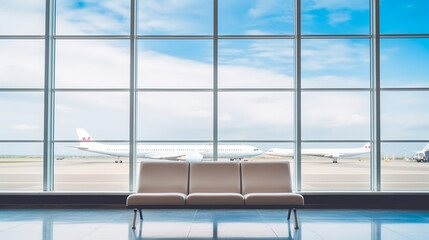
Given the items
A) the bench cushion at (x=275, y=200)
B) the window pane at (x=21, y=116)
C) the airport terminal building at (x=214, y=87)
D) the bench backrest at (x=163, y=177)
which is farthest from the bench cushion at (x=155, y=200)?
the window pane at (x=21, y=116)

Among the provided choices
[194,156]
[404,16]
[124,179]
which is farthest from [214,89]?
[124,179]

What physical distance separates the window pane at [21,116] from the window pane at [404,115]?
18.9 feet

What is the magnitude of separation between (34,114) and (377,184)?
5.87 meters

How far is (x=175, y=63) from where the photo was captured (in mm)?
6621

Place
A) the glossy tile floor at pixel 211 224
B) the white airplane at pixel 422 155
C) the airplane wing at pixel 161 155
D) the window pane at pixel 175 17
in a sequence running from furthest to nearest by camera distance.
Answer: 1. the white airplane at pixel 422 155
2. the airplane wing at pixel 161 155
3. the window pane at pixel 175 17
4. the glossy tile floor at pixel 211 224

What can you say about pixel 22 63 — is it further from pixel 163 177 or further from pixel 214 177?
pixel 214 177

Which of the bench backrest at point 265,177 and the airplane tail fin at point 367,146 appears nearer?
the bench backrest at point 265,177

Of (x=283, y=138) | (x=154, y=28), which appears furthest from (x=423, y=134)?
(x=154, y=28)

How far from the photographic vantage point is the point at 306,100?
19.5 feet

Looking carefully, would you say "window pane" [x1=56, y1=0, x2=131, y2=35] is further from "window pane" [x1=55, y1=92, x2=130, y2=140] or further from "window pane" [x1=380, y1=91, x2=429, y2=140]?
"window pane" [x1=380, y1=91, x2=429, y2=140]

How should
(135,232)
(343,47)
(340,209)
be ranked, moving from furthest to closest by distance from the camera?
(343,47)
(340,209)
(135,232)

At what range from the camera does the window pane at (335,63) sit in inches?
236

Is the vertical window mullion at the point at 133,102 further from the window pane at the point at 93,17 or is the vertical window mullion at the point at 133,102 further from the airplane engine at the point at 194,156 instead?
the airplane engine at the point at 194,156

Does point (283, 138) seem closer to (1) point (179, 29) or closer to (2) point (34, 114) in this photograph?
(1) point (179, 29)
